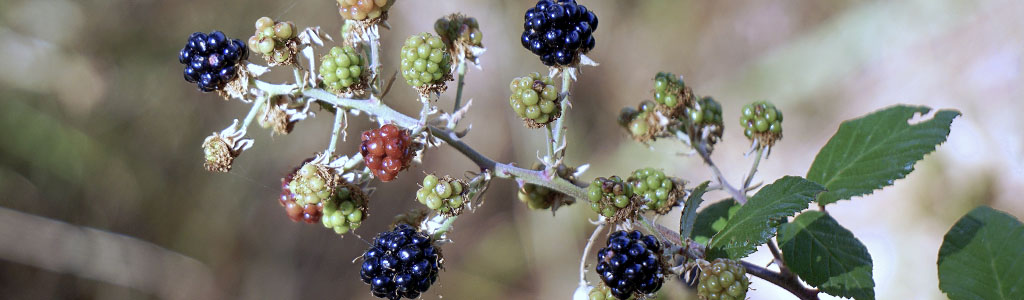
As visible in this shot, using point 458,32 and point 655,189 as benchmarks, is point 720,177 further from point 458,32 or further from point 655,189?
point 458,32

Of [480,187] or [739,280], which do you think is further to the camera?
[480,187]

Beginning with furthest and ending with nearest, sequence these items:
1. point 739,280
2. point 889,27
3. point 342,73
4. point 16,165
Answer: point 889,27 < point 16,165 < point 342,73 < point 739,280

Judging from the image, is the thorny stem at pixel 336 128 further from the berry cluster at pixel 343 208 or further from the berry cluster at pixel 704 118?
the berry cluster at pixel 704 118

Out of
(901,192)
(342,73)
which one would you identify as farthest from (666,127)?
(901,192)

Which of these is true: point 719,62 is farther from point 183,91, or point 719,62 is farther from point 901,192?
point 183,91

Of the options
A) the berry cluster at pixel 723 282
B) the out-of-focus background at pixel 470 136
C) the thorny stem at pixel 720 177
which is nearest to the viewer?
the berry cluster at pixel 723 282

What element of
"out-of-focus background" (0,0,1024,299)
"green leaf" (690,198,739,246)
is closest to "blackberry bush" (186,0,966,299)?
"green leaf" (690,198,739,246)

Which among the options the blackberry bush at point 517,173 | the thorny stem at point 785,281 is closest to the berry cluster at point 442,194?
the blackberry bush at point 517,173
